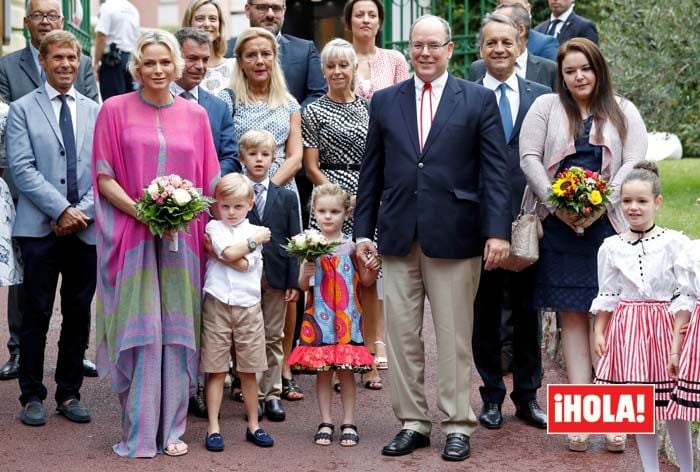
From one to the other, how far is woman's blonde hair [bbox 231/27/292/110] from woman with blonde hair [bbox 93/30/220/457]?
3.61 feet

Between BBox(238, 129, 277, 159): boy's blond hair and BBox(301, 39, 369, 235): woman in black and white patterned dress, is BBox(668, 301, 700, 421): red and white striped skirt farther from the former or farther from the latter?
BBox(238, 129, 277, 159): boy's blond hair

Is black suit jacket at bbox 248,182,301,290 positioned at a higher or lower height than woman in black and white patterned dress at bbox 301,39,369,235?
lower

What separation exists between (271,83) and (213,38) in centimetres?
75

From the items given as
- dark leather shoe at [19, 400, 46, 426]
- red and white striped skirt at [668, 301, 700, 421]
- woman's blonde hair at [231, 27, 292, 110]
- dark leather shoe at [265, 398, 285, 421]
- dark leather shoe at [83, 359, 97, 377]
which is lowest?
dark leather shoe at [83, 359, 97, 377]

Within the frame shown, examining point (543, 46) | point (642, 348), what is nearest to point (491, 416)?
point (642, 348)

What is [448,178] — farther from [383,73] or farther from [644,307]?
[383,73]

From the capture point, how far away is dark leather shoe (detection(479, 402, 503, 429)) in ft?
25.7

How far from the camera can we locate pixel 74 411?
313 inches

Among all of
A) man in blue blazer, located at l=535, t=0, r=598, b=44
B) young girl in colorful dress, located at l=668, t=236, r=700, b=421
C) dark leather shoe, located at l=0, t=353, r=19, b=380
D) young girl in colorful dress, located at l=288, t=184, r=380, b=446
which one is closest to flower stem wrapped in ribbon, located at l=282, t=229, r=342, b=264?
young girl in colorful dress, located at l=288, t=184, r=380, b=446

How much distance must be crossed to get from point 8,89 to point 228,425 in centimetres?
287

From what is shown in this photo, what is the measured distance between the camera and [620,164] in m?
7.33

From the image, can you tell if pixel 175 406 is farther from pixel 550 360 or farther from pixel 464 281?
pixel 550 360

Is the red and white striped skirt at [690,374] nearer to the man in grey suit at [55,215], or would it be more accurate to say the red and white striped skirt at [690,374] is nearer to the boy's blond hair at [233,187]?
the boy's blond hair at [233,187]

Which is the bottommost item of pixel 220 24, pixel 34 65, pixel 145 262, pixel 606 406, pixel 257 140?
pixel 606 406
